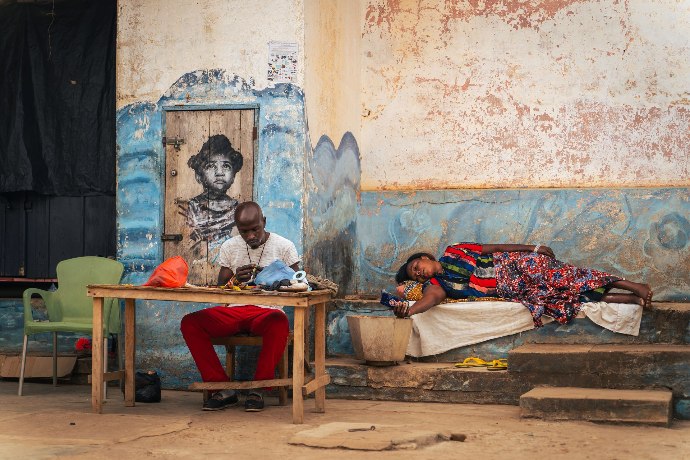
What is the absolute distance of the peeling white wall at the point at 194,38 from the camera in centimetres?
823

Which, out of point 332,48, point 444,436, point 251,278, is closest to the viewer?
point 444,436

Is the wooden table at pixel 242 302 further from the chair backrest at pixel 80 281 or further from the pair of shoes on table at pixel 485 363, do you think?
the pair of shoes on table at pixel 485 363

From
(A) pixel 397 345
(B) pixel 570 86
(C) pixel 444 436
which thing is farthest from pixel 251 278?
(B) pixel 570 86

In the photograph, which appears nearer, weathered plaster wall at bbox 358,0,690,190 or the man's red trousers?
the man's red trousers

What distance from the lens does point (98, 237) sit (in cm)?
942

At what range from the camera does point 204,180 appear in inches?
328

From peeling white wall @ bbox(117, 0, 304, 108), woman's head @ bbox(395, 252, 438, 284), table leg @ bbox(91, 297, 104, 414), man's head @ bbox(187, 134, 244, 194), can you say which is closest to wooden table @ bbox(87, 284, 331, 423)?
table leg @ bbox(91, 297, 104, 414)

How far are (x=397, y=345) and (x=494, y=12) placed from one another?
3533 millimetres

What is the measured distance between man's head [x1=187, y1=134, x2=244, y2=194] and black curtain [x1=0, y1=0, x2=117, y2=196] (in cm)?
130

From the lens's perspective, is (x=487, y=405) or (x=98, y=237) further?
(x=98, y=237)

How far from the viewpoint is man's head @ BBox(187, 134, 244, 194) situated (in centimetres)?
830

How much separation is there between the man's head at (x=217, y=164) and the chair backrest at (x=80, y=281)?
0.98m

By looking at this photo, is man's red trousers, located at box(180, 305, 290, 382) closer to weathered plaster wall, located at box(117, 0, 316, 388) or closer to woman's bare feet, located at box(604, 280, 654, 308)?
weathered plaster wall, located at box(117, 0, 316, 388)

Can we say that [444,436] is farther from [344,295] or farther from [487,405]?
[344,295]
